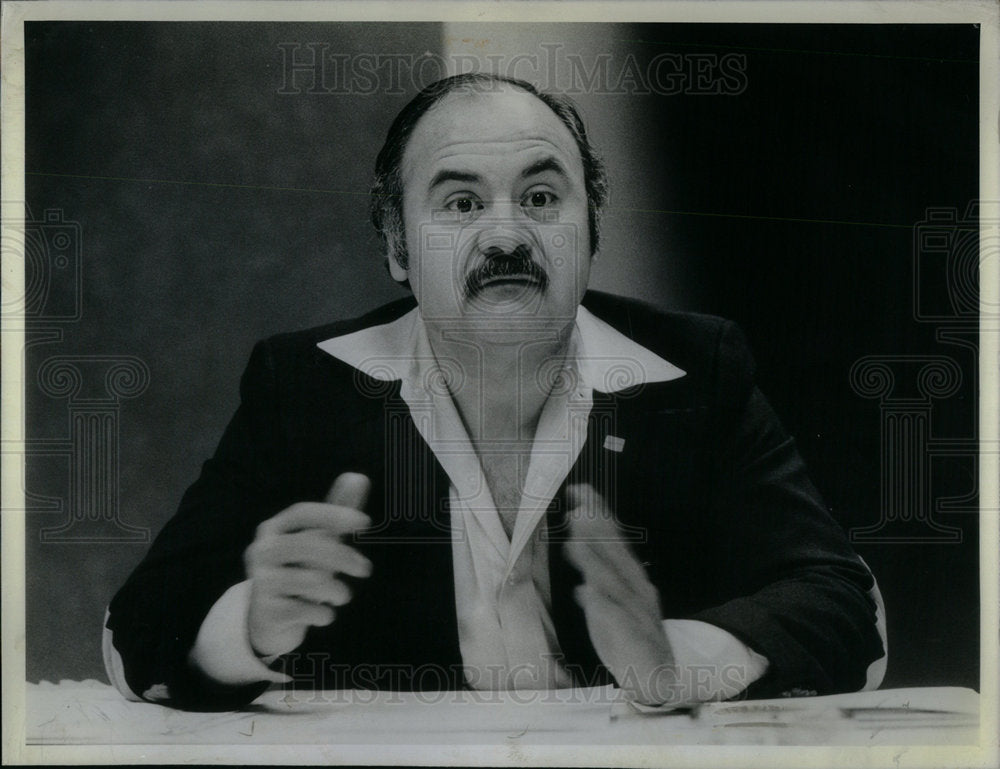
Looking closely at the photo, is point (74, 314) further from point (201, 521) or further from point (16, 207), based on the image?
point (201, 521)

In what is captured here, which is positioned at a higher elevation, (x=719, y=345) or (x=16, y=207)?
(x=16, y=207)

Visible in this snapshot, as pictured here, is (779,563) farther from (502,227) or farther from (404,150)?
(404,150)

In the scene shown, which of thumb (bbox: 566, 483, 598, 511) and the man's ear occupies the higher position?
the man's ear

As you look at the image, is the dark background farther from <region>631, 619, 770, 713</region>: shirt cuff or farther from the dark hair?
<region>631, 619, 770, 713</region>: shirt cuff

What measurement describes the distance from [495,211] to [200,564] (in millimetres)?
1415

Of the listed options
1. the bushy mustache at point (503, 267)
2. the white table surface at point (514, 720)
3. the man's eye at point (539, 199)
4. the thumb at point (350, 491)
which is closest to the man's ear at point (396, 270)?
the bushy mustache at point (503, 267)

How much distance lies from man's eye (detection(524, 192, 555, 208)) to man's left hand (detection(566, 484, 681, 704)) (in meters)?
0.88

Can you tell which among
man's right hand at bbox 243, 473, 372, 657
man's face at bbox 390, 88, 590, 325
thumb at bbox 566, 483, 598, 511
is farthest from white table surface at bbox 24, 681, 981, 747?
man's face at bbox 390, 88, 590, 325

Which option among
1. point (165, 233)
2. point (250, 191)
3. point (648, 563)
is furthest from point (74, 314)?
point (648, 563)

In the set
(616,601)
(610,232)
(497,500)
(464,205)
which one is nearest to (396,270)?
(464,205)

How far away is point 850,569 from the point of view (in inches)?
113

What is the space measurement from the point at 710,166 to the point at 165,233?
1.72 m

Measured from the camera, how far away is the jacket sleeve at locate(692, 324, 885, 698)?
9.21ft

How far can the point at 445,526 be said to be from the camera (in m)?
2.84
